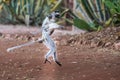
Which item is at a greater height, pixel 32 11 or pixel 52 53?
pixel 52 53

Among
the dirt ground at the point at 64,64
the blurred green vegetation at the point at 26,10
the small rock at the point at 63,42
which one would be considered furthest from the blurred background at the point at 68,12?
the dirt ground at the point at 64,64

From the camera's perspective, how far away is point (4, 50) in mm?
9203

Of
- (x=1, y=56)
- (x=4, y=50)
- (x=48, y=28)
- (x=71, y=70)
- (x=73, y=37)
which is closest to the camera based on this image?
(x=48, y=28)

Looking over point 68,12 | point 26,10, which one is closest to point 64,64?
point 68,12

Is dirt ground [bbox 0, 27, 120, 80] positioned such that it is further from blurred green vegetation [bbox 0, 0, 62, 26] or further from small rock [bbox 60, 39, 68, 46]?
blurred green vegetation [bbox 0, 0, 62, 26]

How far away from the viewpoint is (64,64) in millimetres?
7266

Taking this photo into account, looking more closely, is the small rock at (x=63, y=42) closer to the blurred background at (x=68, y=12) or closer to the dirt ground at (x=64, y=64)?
the dirt ground at (x=64, y=64)

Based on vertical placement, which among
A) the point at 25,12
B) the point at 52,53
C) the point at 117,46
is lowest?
the point at 25,12

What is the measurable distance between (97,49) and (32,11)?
500 cm

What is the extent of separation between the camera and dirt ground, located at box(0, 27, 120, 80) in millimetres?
6378

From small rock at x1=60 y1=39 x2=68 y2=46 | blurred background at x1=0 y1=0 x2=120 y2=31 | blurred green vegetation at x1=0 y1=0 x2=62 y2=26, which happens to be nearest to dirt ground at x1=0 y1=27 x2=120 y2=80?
small rock at x1=60 y1=39 x2=68 y2=46

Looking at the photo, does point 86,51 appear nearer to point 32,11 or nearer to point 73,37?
point 73,37

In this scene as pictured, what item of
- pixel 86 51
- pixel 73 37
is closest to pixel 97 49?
pixel 86 51

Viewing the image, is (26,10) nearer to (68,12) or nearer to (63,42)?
(68,12)
